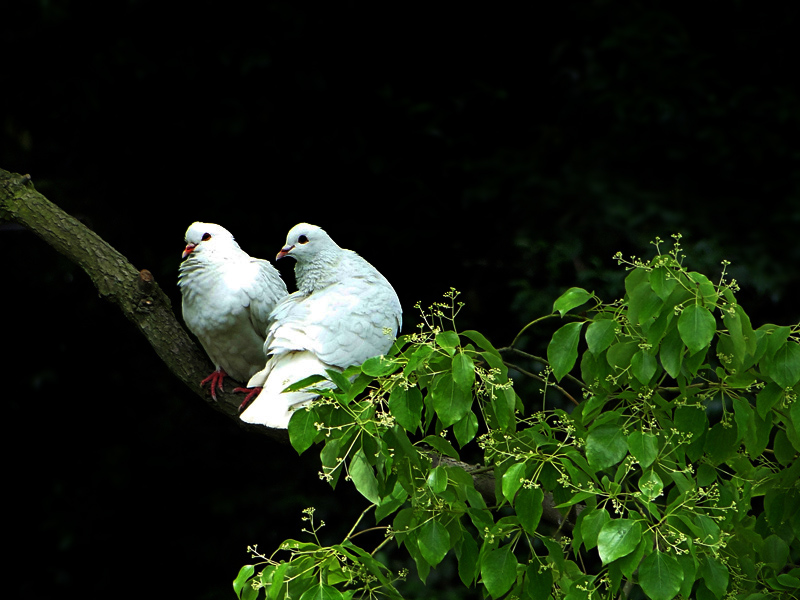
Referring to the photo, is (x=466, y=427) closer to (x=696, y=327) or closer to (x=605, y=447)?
(x=605, y=447)

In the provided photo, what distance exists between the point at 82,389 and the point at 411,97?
4.34 feet

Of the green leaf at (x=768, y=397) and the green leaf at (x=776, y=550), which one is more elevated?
the green leaf at (x=768, y=397)

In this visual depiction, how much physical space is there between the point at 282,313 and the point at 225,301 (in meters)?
0.17

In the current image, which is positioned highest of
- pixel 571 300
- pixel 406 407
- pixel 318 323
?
pixel 571 300

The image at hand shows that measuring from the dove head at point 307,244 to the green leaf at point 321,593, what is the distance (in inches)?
28.3

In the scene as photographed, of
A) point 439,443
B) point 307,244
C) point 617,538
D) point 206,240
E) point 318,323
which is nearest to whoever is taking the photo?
point 617,538

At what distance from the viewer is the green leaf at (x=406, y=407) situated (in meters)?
0.95

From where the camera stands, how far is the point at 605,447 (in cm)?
97

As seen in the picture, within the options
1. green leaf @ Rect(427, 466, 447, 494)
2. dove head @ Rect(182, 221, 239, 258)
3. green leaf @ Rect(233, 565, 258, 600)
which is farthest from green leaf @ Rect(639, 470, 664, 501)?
dove head @ Rect(182, 221, 239, 258)

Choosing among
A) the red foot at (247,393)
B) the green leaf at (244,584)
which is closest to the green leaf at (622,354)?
the green leaf at (244,584)

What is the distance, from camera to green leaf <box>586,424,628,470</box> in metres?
0.97

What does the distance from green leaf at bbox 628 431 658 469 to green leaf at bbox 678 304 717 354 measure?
0.11 m

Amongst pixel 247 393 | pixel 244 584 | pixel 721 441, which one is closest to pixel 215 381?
pixel 247 393

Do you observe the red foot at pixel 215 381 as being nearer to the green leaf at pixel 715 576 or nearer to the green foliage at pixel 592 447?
the green foliage at pixel 592 447
